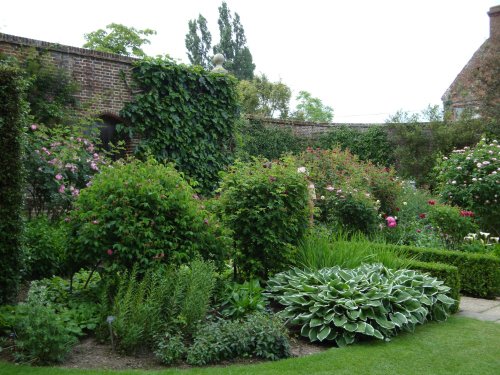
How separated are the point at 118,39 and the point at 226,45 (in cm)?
1267

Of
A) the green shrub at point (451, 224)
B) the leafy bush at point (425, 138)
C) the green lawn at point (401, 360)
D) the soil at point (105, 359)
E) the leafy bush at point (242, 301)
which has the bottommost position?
the green lawn at point (401, 360)

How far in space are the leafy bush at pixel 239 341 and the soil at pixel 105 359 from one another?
88mm

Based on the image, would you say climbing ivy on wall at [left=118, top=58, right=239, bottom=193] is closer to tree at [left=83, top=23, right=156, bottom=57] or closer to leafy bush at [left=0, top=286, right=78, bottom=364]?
leafy bush at [left=0, top=286, right=78, bottom=364]

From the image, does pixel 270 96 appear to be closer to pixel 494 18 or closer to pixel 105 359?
pixel 494 18

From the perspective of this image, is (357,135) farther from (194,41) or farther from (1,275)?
(194,41)

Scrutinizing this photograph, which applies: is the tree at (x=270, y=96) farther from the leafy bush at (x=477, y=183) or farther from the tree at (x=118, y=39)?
the leafy bush at (x=477, y=183)

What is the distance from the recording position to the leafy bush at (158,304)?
4.12 metres

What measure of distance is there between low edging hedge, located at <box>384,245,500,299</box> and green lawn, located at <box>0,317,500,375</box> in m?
2.20

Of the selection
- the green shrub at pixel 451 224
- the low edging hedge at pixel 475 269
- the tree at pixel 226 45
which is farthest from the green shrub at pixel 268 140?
the tree at pixel 226 45

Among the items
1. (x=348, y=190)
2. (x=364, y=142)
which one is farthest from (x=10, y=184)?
(x=364, y=142)

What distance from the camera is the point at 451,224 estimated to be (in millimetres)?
8312

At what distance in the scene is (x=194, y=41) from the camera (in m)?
43.7

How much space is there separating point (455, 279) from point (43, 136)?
20.3ft

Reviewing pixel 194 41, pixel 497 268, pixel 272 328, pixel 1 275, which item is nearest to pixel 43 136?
pixel 1 275
